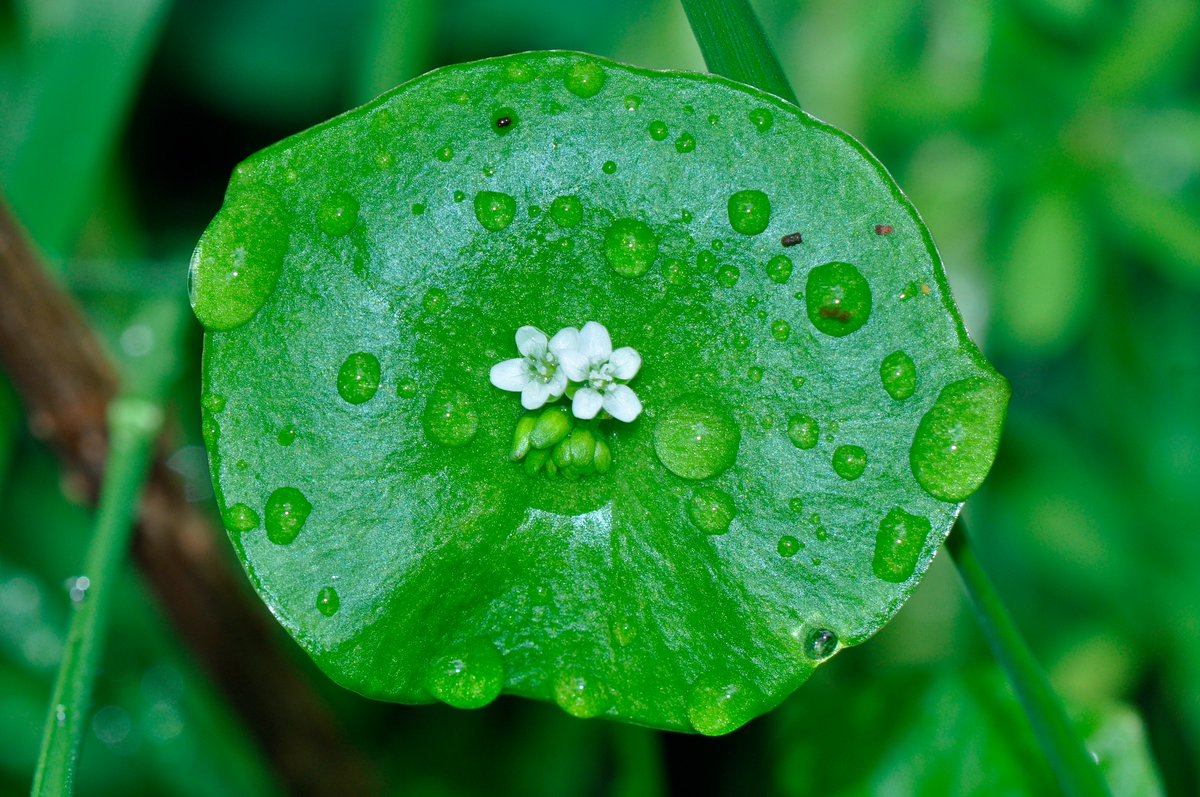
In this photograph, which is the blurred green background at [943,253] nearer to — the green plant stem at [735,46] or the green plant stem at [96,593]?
the green plant stem at [96,593]

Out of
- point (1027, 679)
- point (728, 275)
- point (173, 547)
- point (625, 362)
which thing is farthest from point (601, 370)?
point (173, 547)

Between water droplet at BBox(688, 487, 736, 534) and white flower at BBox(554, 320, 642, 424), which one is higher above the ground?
white flower at BBox(554, 320, 642, 424)

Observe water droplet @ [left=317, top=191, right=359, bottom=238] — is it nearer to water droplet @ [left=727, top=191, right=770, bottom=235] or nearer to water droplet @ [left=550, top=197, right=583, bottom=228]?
water droplet @ [left=550, top=197, right=583, bottom=228]

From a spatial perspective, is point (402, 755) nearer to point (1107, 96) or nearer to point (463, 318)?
point (463, 318)

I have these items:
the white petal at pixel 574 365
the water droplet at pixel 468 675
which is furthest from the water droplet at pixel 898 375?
the water droplet at pixel 468 675

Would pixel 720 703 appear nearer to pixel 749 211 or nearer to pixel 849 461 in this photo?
pixel 849 461

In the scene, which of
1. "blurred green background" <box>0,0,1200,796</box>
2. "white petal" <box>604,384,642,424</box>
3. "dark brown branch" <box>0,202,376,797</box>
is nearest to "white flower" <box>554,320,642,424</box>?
"white petal" <box>604,384,642,424</box>
